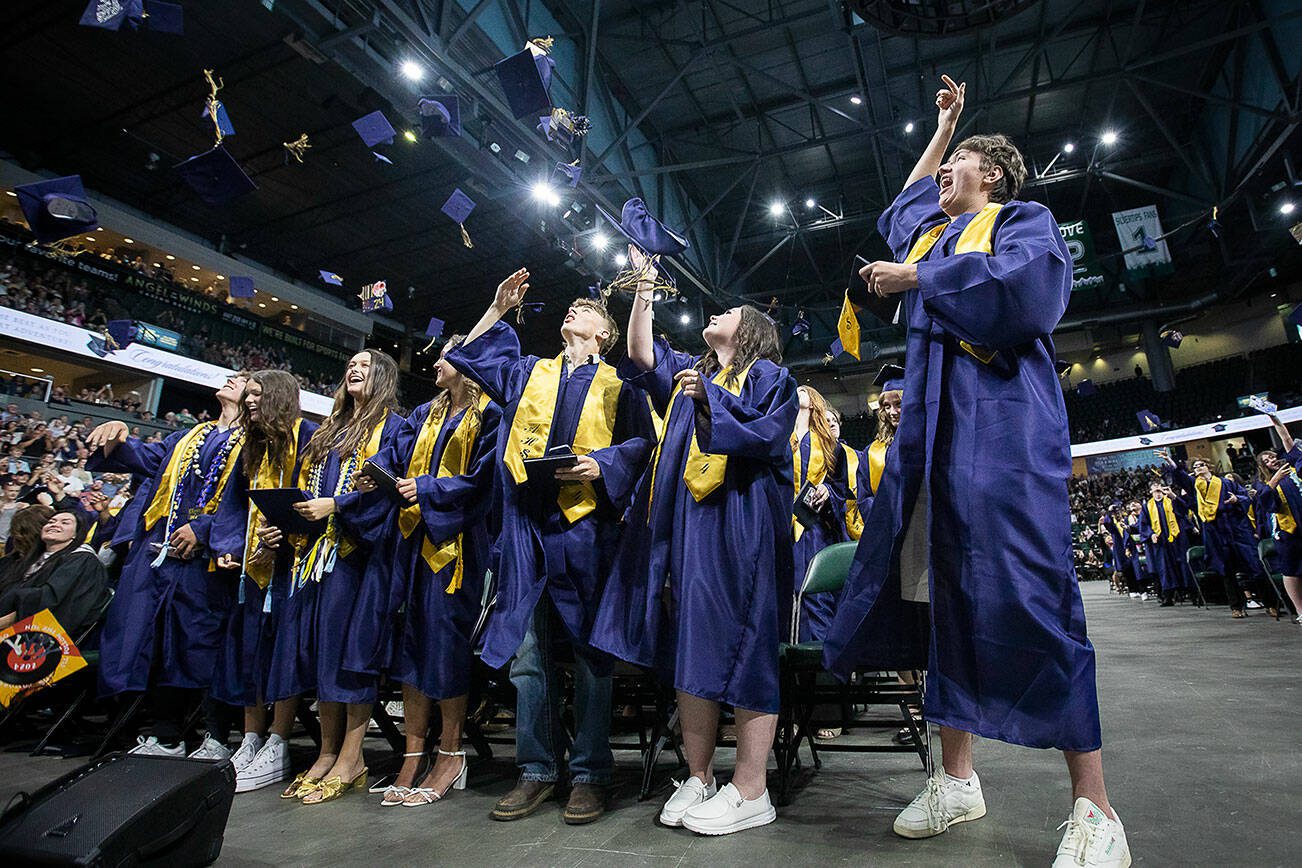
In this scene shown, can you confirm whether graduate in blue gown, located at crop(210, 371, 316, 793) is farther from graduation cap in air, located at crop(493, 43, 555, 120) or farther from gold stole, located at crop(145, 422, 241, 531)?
graduation cap in air, located at crop(493, 43, 555, 120)

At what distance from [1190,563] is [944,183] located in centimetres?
978

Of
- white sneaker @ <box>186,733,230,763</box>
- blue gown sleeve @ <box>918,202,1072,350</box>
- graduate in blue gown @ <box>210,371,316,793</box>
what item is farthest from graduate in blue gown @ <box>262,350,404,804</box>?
blue gown sleeve @ <box>918,202,1072,350</box>

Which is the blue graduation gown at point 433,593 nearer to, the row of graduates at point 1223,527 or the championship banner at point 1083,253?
the row of graduates at point 1223,527

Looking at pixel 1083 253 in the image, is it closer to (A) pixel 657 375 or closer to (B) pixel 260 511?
A: (A) pixel 657 375

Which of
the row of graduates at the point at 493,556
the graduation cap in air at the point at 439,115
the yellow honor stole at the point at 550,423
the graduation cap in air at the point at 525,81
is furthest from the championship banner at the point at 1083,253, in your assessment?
the yellow honor stole at the point at 550,423

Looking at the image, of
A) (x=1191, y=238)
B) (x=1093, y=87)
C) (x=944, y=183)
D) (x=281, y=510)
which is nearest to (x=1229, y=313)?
(x=1191, y=238)

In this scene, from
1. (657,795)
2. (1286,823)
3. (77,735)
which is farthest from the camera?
(77,735)

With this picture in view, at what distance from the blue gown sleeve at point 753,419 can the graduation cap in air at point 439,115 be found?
5.75m

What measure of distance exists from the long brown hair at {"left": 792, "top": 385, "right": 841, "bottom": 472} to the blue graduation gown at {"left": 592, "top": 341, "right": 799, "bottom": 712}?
1.59 metres

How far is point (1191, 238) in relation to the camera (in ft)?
52.3

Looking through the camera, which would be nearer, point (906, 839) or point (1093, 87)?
point (906, 839)

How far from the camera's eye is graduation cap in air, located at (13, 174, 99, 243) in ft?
17.7

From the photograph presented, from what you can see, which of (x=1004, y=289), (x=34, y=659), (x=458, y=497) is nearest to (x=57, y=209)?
(x=34, y=659)

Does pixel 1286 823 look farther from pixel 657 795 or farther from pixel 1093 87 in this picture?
pixel 1093 87
